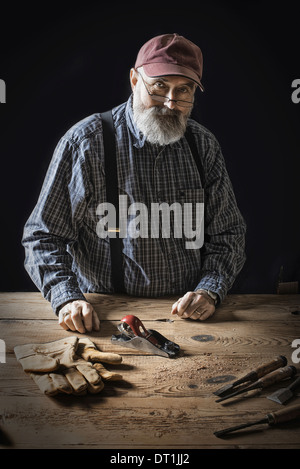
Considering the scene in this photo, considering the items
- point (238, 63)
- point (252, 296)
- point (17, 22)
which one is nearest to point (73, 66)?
point (17, 22)

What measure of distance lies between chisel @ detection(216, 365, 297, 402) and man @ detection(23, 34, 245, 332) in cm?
50

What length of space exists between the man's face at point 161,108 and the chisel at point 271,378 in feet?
3.67

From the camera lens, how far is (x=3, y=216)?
294cm

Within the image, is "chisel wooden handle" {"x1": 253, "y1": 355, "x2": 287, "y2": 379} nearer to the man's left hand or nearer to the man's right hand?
the man's left hand

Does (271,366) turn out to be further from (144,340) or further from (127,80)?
(127,80)

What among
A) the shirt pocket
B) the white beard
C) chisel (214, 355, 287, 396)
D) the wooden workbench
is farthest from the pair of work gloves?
the white beard

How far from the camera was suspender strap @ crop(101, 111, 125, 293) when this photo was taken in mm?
2152

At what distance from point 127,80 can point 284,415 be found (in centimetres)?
208

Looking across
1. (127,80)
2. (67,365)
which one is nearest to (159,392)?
(67,365)

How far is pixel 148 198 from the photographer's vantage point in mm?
2203

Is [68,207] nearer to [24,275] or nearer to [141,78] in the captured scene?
[141,78]

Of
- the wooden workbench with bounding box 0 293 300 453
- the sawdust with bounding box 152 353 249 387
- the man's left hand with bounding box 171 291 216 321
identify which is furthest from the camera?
the man's left hand with bounding box 171 291 216 321

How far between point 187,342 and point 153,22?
6.07 ft

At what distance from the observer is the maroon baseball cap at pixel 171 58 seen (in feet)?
6.82
